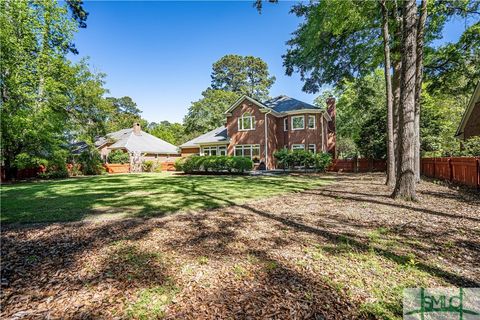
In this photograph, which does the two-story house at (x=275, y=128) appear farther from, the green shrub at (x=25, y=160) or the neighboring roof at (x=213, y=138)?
the green shrub at (x=25, y=160)

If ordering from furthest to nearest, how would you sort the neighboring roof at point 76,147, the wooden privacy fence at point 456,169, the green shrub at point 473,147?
the neighboring roof at point 76,147, the green shrub at point 473,147, the wooden privacy fence at point 456,169

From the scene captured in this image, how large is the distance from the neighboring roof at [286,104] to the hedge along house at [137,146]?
1639 cm

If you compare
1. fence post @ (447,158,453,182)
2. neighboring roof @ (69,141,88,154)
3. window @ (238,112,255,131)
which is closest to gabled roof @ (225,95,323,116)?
window @ (238,112,255,131)

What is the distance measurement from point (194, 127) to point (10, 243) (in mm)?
39716

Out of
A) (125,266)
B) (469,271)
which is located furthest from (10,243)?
(469,271)

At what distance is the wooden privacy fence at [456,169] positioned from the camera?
905cm

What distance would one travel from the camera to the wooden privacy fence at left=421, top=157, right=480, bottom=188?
29.7ft

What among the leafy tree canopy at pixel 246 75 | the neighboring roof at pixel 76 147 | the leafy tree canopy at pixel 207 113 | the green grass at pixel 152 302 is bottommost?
the green grass at pixel 152 302

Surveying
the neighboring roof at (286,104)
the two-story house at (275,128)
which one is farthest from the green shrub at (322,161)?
the neighboring roof at (286,104)

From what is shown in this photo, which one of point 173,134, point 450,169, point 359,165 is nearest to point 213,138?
point 359,165

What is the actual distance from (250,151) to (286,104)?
6.76 meters

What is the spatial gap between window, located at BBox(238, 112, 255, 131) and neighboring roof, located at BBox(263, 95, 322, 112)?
2.51 m

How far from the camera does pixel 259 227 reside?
5109 mm

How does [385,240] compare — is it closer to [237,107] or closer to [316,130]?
[316,130]
